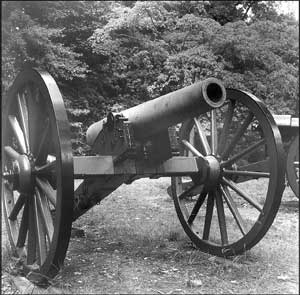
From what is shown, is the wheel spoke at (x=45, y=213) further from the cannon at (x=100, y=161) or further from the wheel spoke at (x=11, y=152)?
the wheel spoke at (x=11, y=152)

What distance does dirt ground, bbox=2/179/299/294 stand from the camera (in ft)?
9.23

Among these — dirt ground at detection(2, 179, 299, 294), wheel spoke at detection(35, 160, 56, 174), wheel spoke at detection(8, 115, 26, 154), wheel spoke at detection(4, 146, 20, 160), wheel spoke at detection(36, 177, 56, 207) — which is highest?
wheel spoke at detection(8, 115, 26, 154)

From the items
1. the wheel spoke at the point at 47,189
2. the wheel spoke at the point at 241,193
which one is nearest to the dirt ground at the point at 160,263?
the wheel spoke at the point at 241,193

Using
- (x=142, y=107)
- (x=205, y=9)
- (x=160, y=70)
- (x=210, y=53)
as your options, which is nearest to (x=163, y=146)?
(x=142, y=107)

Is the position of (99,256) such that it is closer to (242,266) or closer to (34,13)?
(242,266)

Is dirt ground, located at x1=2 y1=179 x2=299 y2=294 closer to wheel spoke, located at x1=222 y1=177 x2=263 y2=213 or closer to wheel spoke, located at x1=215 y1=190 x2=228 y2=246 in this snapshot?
wheel spoke, located at x1=215 y1=190 x2=228 y2=246

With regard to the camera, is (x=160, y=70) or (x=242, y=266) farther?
(x=160, y=70)

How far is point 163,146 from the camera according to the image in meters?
3.43

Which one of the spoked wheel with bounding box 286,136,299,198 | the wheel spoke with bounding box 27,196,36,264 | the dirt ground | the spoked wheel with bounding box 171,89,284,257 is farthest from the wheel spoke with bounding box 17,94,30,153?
the spoked wheel with bounding box 286,136,299,198

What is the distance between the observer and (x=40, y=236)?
119 inches

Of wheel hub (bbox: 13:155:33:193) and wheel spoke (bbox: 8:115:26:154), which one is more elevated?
wheel spoke (bbox: 8:115:26:154)

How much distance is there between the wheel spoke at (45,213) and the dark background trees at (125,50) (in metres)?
1.34

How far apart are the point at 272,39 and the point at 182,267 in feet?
11.8

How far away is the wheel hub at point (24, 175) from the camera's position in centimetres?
316
